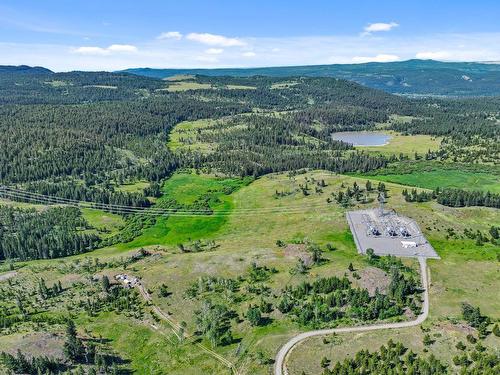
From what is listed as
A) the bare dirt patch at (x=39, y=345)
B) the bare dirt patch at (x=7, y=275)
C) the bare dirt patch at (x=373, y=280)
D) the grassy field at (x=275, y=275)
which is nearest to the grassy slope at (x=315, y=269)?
the grassy field at (x=275, y=275)

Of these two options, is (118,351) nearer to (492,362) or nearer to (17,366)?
(17,366)

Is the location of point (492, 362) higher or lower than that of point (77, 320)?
higher

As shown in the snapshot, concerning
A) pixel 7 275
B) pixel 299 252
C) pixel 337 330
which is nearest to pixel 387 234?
pixel 299 252

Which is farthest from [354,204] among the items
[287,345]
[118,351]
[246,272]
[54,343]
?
[54,343]

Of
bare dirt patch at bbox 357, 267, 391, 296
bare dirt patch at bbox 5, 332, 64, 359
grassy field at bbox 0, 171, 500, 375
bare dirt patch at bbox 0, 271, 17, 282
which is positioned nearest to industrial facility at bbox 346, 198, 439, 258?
grassy field at bbox 0, 171, 500, 375

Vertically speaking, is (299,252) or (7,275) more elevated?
(299,252)

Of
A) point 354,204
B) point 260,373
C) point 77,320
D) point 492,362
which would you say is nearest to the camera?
point 492,362

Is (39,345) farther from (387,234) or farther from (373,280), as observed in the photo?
(387,234)

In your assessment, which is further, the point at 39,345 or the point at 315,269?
the point at 315,269
